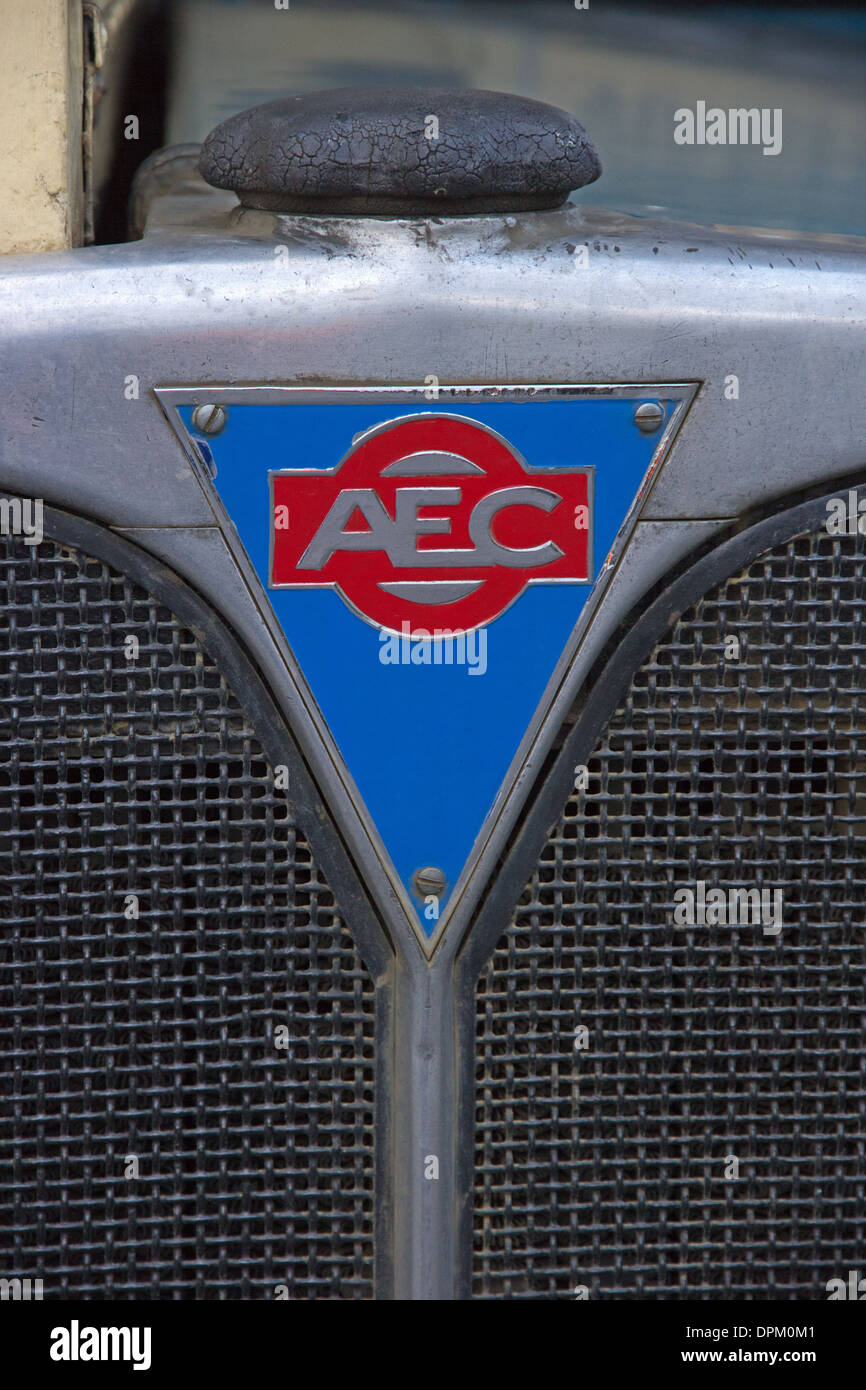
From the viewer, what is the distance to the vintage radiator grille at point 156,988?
1273 millimetres

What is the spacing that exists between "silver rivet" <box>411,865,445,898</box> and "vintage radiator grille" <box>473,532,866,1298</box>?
3.0 inches

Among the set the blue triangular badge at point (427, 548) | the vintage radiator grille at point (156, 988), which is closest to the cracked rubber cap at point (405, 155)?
the blue triangular badge at point (427, 548)

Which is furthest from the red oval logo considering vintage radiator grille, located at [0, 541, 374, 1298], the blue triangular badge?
vintage radiator grille, located at [0, 541, 374, 1298]

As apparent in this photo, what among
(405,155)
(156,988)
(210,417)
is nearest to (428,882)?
(156,988)

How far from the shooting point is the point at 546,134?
1.26 m

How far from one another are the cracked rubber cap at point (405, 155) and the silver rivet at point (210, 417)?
0.20 meters

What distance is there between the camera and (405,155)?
1224mm

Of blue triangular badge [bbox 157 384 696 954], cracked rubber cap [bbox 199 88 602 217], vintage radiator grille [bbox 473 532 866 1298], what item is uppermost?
cracked rubber cap [bbox 199 88 602 217]

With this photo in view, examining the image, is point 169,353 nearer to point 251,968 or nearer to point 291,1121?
point 251,968

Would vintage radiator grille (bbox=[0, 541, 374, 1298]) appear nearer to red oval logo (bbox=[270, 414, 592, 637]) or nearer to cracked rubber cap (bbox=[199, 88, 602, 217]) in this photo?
red oval logo (bbox=[270, 414, 592, 637])

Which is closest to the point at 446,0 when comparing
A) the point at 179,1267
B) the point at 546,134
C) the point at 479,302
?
the point at 546,134

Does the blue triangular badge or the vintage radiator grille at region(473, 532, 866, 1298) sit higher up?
the blue triangular badge

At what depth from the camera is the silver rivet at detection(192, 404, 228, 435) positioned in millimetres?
1209

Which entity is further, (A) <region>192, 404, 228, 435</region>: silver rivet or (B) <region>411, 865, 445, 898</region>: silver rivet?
(B) <region>411, 865, 445, 898</region>: silver rivet
